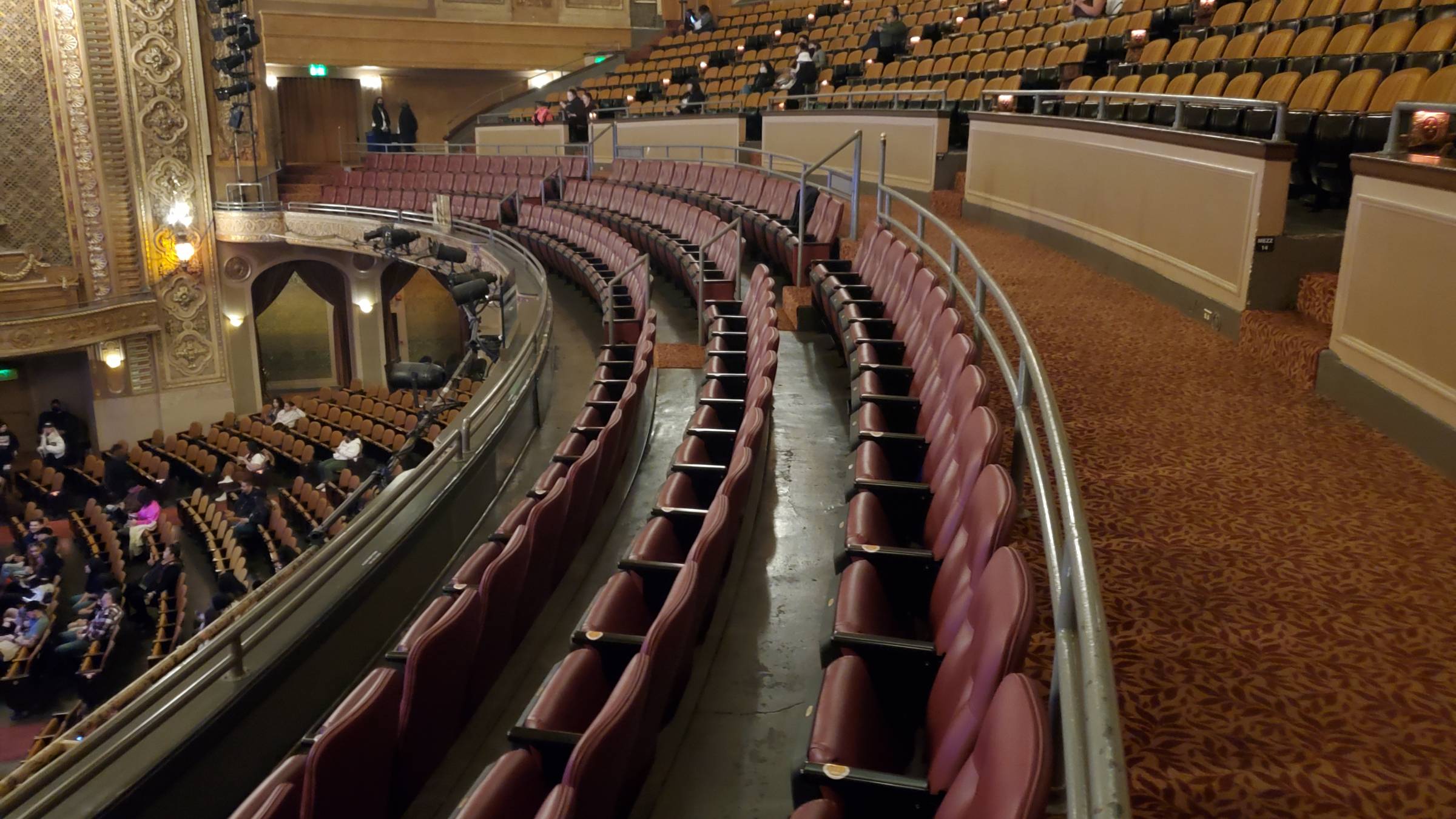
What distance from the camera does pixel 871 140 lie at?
15.2ft

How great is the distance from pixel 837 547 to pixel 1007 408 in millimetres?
645

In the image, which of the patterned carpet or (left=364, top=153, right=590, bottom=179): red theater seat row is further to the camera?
(left=364, top=153, right=590, bottom=179): red theater seat row

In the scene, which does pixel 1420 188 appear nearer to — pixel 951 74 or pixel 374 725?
pixel 374 725

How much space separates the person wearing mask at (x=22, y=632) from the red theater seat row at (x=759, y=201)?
298cm

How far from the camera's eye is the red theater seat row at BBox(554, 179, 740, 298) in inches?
134

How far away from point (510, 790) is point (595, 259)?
374 centimetres

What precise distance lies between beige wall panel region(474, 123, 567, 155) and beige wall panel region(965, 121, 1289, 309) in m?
4.52

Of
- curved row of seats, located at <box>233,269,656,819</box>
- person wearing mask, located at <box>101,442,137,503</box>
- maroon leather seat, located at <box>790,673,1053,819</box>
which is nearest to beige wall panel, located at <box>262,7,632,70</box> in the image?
person wearing mask, located at <box>101,442,137,503</box>

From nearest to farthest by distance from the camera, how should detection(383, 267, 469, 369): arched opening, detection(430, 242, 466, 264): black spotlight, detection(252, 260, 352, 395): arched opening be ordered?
1. detection(430, 242, 466, 264): black spotlight
2. detection(252, 260, 352, 395): arched opening
3. detection(383, 267, 469, 369): arched opening

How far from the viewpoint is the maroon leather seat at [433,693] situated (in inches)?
44.2

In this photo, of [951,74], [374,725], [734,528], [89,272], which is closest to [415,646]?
[374,725]

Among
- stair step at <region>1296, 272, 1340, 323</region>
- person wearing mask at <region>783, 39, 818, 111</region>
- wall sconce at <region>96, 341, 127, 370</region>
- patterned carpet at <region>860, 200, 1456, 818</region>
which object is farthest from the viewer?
wall sconce at <region>96, 341, 127, 370</region>

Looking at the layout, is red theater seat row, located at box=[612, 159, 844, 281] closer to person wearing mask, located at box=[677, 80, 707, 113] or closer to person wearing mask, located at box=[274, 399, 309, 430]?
person wearing mask, located at box=[677, 80, 707, 113]

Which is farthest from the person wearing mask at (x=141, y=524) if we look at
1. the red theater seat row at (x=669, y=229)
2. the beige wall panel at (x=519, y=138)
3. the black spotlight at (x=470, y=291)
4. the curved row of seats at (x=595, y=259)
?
the beige wall panel at (x=519, y=138)
